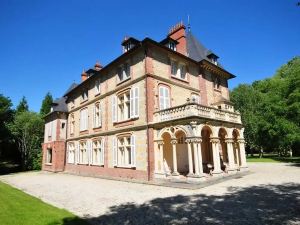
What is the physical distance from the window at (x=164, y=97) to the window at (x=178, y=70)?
1.96m

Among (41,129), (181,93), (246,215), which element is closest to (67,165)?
(41,129)

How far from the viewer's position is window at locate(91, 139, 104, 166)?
20516 mm

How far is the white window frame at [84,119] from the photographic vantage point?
953 inches

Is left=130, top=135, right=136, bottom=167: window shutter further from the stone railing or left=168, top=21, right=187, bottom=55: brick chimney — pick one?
left=168, top=21, right=187, bottom=55: brick chimney

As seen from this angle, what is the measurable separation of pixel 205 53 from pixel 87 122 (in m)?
14.5

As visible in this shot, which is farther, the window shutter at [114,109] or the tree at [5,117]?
the tree at [5,117]

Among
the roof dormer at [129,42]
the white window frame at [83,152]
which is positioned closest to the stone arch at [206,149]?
the roof dormer at [129,42]

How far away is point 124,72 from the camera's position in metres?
19.0

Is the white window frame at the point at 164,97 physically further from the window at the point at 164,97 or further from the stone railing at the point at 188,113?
the stone railing at the point at 188,113

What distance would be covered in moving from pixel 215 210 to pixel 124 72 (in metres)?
13.9

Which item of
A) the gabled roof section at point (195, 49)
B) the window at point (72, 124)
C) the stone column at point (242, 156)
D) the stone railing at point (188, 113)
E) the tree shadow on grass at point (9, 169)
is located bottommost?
the tree shadow on grass at point (9, 169)

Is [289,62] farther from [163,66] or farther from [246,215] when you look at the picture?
[246,215]

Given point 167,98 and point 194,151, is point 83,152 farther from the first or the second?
point 194,151

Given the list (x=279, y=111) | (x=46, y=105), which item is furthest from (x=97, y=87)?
(x=46, y=105)
